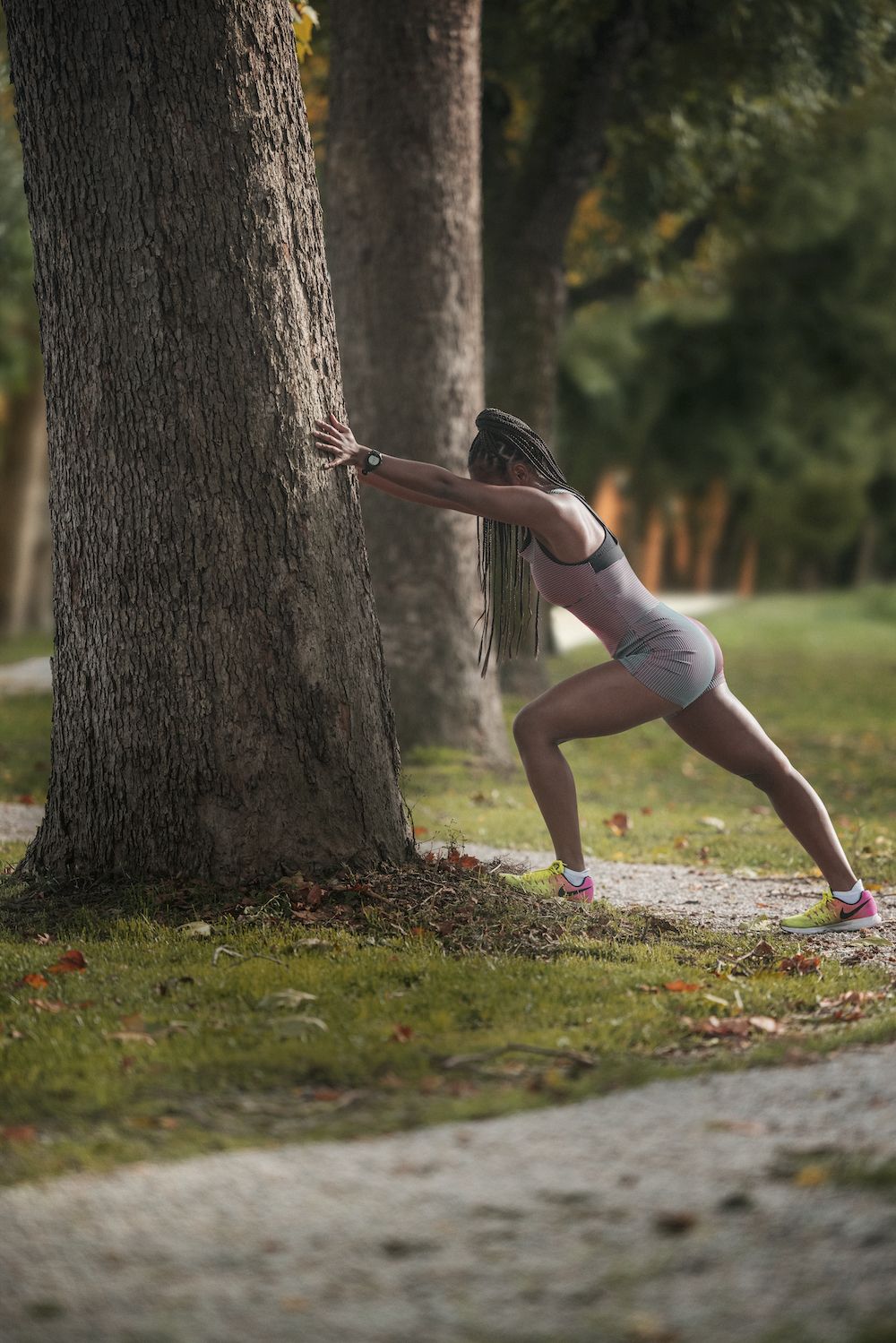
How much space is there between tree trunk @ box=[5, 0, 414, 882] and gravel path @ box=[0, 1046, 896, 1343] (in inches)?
88.2

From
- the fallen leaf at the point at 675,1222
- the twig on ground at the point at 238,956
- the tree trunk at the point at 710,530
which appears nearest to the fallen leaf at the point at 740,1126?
the fallen leaf at the point at 675,1222

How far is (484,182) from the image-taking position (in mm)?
15312

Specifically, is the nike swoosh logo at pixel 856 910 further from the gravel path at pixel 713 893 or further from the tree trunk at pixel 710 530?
the tree trunk at pixel 710 530

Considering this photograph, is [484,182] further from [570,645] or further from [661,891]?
[570,645]

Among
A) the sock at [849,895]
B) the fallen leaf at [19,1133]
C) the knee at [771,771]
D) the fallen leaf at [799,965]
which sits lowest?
the fallen leaf at [19,1133]

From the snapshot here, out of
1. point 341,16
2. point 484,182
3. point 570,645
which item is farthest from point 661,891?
point 570,645

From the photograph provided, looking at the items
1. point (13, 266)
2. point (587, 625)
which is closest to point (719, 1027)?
point (587, 625)

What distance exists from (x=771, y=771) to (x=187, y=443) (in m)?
2.47

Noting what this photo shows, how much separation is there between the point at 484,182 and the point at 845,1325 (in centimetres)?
1405

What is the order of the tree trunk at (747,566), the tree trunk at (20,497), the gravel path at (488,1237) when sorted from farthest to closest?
the tree trunk at (747,566)
the tree trunk at (20,497)
the gravel path at (488,1237)

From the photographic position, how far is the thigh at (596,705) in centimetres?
552

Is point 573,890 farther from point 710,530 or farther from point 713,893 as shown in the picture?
point 710,530

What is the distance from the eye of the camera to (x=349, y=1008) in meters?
Answer: 4.47

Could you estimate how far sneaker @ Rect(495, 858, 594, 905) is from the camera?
5867mm
